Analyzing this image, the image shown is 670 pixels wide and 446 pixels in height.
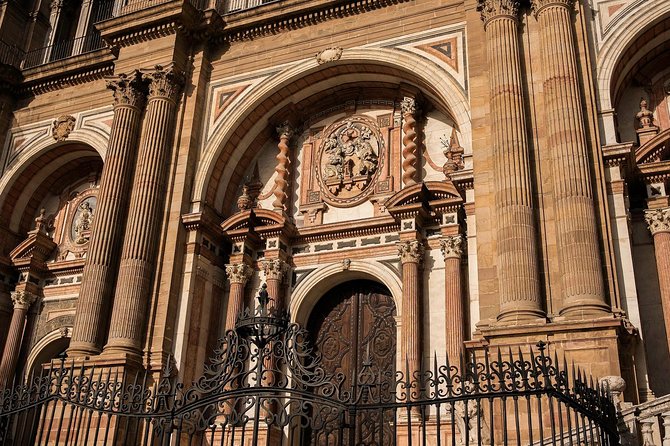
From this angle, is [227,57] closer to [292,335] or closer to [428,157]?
[428,157]

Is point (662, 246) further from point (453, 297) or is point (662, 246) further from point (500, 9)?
point (500, 9)

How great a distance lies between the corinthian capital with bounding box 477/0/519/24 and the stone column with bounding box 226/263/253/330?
7.11 meters

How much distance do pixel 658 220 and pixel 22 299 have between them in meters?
14.5

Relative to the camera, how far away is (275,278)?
15602 millimetres

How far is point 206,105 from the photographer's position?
55.4 ft

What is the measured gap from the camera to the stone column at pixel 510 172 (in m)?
11.4

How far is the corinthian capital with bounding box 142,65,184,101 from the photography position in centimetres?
1642

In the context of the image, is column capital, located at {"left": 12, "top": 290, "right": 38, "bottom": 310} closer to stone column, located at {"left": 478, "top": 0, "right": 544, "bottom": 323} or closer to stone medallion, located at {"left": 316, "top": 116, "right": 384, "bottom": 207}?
stone medallion, located at {"left": 316, "top": 116, "right": 384, "bottom": 207}

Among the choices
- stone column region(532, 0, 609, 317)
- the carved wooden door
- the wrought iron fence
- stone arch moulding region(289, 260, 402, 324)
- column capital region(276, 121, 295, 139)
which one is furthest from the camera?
column capital region(276, 121, 295, 139)

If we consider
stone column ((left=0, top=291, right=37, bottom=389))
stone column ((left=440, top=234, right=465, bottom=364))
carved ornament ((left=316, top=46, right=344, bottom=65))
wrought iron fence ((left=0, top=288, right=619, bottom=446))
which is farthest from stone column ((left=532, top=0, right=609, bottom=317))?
stone column ((left=0, top=291, right=37, bottom=389))

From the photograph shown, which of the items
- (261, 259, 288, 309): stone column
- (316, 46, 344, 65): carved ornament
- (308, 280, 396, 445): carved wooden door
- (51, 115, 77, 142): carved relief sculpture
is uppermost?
(316, 46, 344, 65): carved ornament

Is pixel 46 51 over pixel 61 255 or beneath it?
over

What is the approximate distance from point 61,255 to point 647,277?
13841 millimetres

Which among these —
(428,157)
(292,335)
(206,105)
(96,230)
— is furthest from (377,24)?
(292,335)
